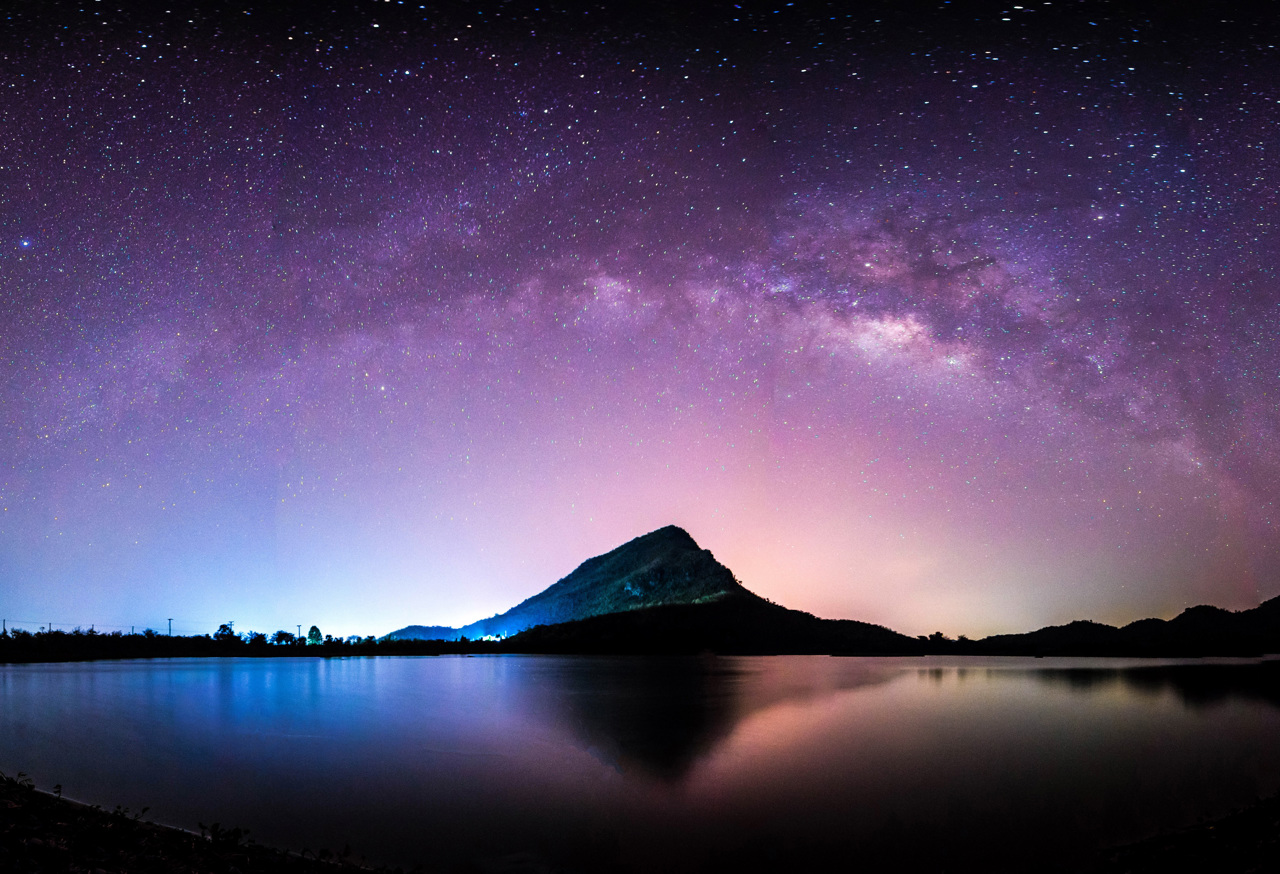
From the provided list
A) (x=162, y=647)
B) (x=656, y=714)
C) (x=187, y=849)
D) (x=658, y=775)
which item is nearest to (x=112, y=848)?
(x=187, y=849)

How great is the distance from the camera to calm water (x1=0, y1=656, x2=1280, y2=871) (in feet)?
43.7

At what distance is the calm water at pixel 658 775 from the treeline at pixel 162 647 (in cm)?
10263

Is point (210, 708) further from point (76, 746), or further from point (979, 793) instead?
point (979, 793)

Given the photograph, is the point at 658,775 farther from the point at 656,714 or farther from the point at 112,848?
the point at 656,714

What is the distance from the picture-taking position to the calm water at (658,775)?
1331 cm

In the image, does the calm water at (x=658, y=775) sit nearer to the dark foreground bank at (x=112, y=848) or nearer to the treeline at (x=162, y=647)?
the dark foreground bank at (x=112, y=848)

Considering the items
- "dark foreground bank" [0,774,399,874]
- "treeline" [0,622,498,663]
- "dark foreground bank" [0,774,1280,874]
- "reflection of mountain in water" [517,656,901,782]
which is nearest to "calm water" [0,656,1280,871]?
"reflection of mountain in water" [517,656,901,782]

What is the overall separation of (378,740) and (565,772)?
32.7 ft

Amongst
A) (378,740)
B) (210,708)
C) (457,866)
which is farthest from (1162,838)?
(210,708)

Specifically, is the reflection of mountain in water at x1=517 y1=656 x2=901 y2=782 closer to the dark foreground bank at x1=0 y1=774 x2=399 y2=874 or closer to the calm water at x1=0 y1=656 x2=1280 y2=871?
the calm water at x1=0 y1=656 x2=1280 y2=871

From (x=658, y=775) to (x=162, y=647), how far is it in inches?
6770

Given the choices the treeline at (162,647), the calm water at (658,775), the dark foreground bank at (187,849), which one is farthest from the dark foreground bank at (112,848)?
the treeline at (162,647)

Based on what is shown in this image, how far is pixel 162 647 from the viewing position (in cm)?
15488

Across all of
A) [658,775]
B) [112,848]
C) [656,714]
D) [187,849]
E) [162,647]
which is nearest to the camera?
[112,848]
